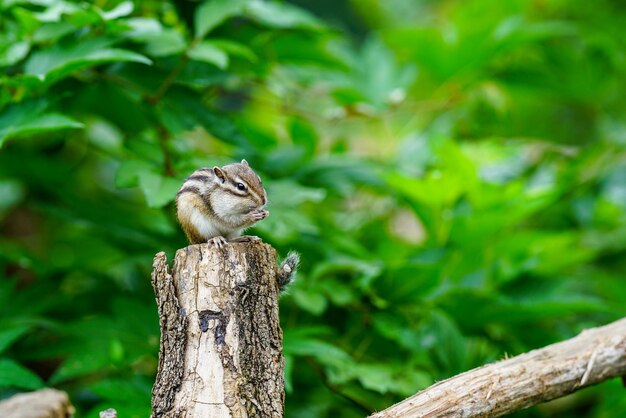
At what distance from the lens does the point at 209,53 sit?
2824mm

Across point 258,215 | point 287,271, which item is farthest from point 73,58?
point 287,271

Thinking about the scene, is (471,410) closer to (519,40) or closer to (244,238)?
(244,238)

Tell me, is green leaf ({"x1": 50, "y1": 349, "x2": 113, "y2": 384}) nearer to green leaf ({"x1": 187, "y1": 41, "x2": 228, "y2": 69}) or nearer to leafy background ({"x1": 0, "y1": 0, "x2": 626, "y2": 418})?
leafy background ({"x1": 0, "y1": 0, "x2": 626, "y2": 418})

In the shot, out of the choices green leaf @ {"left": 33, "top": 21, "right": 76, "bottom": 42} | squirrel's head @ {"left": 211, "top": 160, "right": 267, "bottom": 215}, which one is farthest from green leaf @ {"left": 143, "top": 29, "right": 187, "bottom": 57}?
squirrel's head @ {"left": 211, "top": 160, "right": 267, "bottom": 215}

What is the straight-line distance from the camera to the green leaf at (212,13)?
2988mm

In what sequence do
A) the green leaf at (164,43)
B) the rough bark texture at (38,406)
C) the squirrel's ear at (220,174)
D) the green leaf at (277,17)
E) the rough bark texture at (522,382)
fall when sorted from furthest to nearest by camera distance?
the green leaf at (277,17)
the green leaf at (164,43)
the squirrel's ear at (220,174)
the rough bark texture at (38,406)
the rough bark texture at (522,382)

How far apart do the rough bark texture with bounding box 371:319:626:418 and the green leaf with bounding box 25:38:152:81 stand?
1.39 m

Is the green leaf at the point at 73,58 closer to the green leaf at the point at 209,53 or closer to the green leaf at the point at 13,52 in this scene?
the green leaf at the point at 13,52

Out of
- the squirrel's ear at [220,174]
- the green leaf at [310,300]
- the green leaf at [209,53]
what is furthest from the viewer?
the green leaf at [310,300]

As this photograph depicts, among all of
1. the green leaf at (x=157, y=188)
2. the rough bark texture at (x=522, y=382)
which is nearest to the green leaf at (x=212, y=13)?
the green leaf at (x=157, y=188)

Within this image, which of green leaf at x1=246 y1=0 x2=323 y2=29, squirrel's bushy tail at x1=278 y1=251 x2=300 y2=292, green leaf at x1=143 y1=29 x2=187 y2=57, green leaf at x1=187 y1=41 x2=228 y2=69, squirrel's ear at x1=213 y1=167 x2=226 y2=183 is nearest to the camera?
squirrel's bushy tail at x1=278 y1=251 x2=300 y2=292

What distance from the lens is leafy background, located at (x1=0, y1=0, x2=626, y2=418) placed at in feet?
9.59

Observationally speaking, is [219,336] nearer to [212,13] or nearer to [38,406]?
[38,406]

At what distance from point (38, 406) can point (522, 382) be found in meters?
1.48
